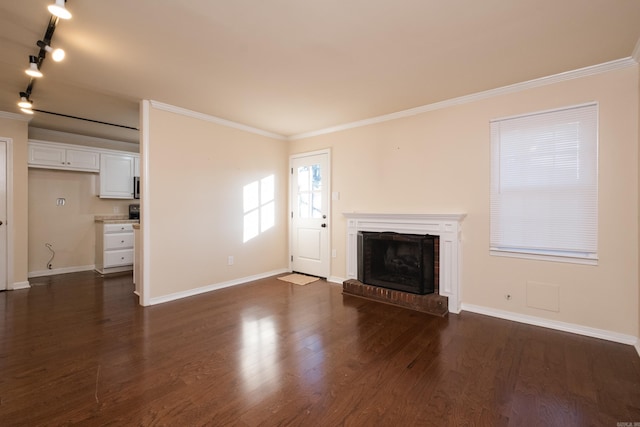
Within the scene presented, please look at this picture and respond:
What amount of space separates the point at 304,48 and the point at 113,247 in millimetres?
5104

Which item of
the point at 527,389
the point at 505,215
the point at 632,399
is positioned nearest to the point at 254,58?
the point at 505,215

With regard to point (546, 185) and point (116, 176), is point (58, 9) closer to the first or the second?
point (546, 185)

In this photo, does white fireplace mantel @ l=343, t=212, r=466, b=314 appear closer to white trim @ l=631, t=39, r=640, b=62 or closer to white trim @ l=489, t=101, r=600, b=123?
white trim @ l=489, t=101, r=600, b=123

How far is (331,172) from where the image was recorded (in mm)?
4734

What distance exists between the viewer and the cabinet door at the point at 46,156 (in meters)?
4.78

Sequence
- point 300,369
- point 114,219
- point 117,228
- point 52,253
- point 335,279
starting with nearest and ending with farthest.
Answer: point 300,369, point 335,279, point 52,253, point 117,228, point 114,219

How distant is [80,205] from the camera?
548 cm

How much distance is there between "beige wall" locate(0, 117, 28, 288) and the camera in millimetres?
4266

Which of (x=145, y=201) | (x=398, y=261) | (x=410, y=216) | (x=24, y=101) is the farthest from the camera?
(x=398, y=261)

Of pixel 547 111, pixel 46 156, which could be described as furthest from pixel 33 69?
pixel 547 111

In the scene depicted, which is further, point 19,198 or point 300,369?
point 19,198

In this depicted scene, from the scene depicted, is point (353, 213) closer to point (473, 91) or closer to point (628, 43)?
point (473, 91)

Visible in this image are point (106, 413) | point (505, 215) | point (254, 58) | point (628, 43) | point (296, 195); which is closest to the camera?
point (106, 413)

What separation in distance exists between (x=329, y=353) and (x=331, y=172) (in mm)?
2962
